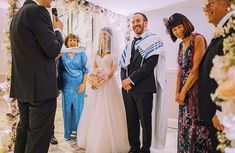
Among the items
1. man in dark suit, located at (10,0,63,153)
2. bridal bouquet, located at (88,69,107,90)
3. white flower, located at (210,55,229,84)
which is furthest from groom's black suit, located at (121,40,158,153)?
white flower, located at (210,55,229,84)

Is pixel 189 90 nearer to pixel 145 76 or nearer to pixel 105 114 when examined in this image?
pixel 145 76

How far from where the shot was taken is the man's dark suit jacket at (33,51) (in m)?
1.70

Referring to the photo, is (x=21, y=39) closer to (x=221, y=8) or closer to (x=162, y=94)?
(x=221, y=8)

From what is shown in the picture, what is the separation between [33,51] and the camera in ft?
5.68

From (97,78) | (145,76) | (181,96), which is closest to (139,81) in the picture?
(145,76)

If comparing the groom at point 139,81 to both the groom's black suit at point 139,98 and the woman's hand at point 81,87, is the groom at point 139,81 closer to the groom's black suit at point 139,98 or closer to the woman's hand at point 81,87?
the groom's black suit at point 139,98

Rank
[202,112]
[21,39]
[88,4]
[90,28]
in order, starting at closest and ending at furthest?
1. [202,112]
2. [21,39]
3. [88,4]
4. [90,28]

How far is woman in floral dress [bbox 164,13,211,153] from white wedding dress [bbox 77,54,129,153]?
914mm

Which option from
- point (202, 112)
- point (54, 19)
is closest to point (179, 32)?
point (202, 112)

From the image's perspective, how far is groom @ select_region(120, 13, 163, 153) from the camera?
261 cm

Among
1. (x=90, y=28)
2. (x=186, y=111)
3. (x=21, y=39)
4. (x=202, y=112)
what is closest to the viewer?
(x=202, y=112)

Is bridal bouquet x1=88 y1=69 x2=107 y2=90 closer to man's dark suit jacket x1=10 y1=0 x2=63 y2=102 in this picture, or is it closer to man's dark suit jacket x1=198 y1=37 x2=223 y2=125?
man's dark suit jacket x1=10 y1=0 x2=63 y2=102

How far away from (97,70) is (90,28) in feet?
A: 6.35

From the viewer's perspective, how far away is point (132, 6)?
4.23 metres
